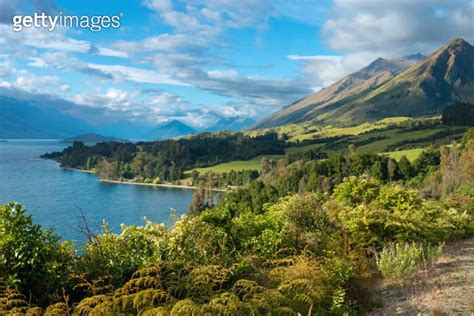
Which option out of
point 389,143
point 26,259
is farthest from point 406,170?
point 26,259

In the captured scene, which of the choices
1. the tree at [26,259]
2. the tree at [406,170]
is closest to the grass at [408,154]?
the tree at [406,170]

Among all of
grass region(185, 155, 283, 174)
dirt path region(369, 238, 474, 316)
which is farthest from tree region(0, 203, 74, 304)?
grass region(185, 155, 283, 174)

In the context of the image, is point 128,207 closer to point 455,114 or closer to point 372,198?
point 372,198

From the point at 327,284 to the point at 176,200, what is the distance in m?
123

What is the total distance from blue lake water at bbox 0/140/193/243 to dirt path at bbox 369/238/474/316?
218 ft

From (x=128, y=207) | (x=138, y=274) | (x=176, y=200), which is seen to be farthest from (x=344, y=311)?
(x=176, y=200)

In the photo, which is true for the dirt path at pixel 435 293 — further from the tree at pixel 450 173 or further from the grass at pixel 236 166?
the grass at pixel 236 166

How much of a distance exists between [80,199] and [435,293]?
12549 centimetres

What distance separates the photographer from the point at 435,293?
26.3 ft

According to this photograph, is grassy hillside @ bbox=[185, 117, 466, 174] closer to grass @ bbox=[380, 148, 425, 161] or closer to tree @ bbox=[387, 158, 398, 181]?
grass @ bbox=[380, 148, 425, 161]

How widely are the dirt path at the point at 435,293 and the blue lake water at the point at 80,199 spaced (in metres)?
66.4

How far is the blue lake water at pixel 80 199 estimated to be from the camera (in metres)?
92.4

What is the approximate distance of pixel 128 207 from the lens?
114 metres

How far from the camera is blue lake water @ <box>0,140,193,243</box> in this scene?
92.4m
